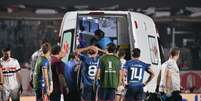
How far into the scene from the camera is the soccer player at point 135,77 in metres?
14.0

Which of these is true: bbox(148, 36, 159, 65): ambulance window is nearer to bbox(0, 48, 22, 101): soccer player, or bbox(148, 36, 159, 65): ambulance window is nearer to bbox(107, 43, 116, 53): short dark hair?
bbox(107, 43, 116, 53): short dark hair

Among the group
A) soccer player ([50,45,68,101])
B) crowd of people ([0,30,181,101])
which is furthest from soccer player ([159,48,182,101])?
soccer player ([50,45,68,101])

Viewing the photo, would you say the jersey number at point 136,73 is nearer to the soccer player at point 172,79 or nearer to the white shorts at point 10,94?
the soccer player at point 172,79

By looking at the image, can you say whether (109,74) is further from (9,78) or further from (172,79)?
(9,78)

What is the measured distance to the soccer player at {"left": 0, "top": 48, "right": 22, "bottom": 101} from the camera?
54.1 feet

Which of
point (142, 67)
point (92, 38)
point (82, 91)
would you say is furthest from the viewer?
point (92, 38)

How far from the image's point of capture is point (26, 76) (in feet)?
76.8

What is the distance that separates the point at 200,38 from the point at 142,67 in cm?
1127

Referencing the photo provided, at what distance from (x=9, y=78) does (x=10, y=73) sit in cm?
11

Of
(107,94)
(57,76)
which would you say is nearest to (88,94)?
(57,76)

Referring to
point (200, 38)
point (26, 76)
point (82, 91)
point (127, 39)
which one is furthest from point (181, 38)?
point (82, 91)

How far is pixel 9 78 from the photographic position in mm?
16547

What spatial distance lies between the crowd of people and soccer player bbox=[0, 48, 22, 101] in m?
1.83

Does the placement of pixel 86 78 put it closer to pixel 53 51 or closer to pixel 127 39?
pixel 53 51
